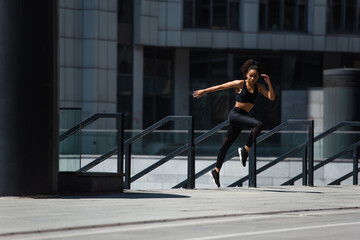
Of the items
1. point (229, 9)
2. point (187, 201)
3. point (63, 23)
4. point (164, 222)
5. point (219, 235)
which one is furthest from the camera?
point (229, 9)

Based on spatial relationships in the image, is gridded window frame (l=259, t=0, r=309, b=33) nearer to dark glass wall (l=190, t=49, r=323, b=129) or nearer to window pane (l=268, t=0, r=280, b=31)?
window pane (l=268, t=0, r=280, b=31)

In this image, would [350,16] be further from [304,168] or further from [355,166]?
[304,168]

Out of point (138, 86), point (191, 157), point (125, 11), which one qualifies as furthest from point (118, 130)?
point (138, 86)

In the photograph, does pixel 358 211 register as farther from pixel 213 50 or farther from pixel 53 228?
pixel 213 50

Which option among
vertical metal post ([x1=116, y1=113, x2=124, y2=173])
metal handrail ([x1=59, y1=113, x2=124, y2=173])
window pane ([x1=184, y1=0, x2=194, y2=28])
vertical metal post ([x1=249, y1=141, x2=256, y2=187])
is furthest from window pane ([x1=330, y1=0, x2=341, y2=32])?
vertical metal post ([x1=116, y1=113, x2=124, y2=173])

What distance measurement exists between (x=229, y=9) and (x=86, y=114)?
8.76 meters

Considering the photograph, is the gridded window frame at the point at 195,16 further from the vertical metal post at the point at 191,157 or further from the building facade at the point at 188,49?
the vertical metal post at the point at 191,157

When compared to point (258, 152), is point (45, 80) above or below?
above

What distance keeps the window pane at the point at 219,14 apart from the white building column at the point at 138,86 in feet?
12.8

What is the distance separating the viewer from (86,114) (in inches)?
1706

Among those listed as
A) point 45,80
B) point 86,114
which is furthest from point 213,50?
point 45,80

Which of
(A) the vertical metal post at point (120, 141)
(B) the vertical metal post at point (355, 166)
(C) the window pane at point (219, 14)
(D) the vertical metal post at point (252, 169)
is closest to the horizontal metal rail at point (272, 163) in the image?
(B) the vertical metal post at point (355, 166)

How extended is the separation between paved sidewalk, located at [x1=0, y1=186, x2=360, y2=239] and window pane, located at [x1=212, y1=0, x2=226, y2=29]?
32.7 m

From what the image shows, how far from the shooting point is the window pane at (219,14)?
4584 cm
